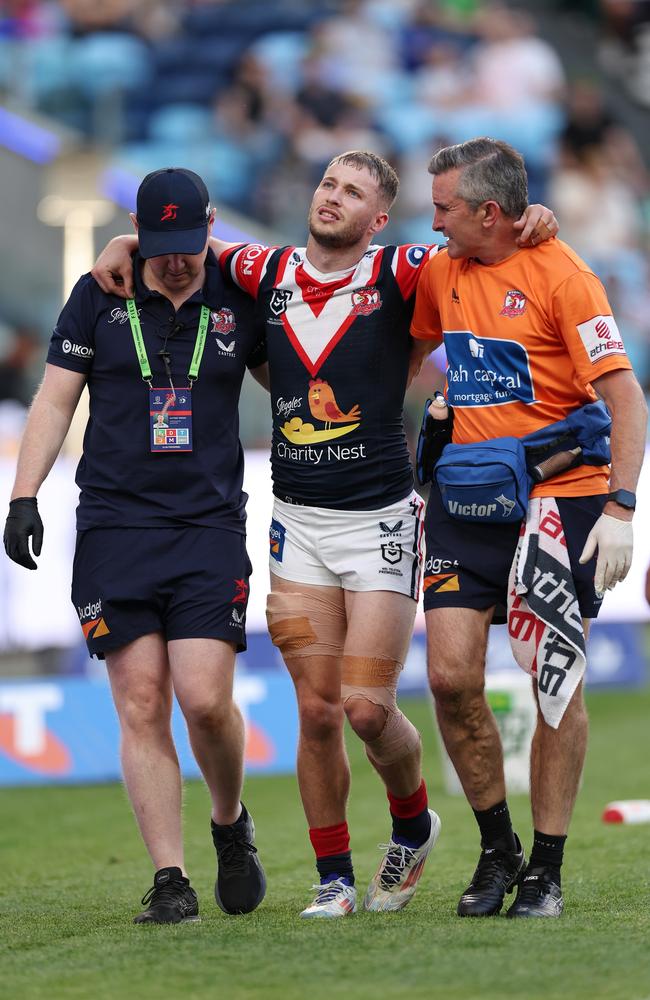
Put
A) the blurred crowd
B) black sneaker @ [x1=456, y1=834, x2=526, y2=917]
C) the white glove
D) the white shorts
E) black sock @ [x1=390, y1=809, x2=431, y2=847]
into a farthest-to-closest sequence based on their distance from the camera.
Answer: the blurred crowd → black sock @ [x1=390, y1=809, x2=431, y2=847] → the white shorts → black sneaker @ [x1=456, y1=834, x2=526, y2=917] → the white glove

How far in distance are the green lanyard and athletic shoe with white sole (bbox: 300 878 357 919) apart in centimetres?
163

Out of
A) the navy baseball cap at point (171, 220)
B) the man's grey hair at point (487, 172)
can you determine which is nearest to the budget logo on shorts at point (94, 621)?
the navy baseball cap at point (171, 220)

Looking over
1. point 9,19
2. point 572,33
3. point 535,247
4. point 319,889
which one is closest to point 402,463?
point 535,247

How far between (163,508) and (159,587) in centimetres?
25

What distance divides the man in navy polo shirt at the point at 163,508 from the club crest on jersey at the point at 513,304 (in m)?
0.90

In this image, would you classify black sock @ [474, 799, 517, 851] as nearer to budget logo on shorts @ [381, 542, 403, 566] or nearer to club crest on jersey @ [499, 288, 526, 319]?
budget logo on shorts @ [381, 542, 403, 566]

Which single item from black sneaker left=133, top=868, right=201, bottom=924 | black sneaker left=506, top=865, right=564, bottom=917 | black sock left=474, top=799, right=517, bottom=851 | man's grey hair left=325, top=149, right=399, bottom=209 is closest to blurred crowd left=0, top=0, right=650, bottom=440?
man's grey hair left=325, top=149, right=399, bottom=209

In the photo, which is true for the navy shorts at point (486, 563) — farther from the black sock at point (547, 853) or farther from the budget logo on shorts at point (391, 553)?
the black sock at point (547, 853)

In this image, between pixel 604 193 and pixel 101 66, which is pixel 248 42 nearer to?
pixel 101 66

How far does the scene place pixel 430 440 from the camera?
505 cm

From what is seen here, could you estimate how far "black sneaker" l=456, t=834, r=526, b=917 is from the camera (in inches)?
189

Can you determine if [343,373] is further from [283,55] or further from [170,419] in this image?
[283,55]

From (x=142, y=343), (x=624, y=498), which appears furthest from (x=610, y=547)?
(x=142, y=343)

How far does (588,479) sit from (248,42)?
14.0 m
